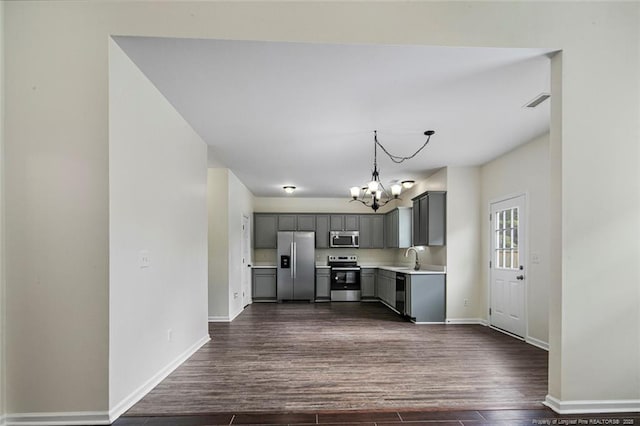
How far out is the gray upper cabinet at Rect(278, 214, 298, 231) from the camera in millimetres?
9461

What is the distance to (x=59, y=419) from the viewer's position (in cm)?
250

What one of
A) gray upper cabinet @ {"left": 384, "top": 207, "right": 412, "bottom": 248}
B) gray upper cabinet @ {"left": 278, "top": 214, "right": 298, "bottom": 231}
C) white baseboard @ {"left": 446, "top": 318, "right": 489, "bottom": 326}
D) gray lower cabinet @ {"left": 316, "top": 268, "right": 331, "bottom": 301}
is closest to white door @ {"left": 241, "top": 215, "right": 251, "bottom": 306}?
gray upper cabinet @ {"left": 278, "top": 214, "right": 298, "bottom": 231}

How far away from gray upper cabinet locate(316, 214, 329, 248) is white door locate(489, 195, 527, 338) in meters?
4.46

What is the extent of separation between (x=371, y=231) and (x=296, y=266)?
214 centimetres

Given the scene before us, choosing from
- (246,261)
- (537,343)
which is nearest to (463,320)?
(537,343)

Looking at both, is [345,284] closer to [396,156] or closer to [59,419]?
[396,156]

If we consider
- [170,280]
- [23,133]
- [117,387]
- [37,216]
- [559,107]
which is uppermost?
[559,107]

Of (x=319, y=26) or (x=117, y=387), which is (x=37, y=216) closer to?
(x=117, y=387)

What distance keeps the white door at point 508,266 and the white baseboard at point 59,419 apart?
4.79m

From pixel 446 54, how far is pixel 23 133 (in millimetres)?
2920

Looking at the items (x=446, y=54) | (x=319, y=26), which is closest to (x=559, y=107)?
(x=446, y=54)

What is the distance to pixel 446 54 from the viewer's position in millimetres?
2656

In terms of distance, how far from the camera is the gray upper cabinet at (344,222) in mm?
9602

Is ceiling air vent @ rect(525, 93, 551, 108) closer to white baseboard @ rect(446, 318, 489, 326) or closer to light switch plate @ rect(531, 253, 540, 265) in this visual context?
light switch plate @ rect(531, 253, 540, 265)
